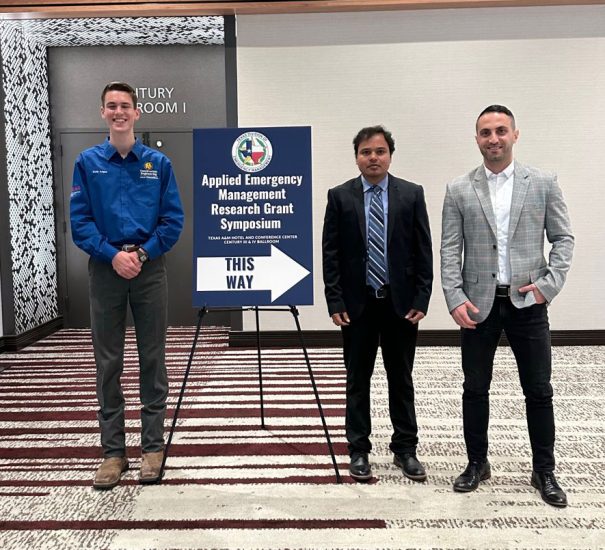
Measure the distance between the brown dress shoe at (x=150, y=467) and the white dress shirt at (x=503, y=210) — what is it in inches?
67.7

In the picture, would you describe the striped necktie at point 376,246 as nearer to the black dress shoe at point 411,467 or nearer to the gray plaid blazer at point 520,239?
the gray plaid blazer at point 520,239

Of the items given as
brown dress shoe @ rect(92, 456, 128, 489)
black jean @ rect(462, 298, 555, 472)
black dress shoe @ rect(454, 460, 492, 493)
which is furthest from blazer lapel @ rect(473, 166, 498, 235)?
brown dress shoe @ rect(92, 456, 128, 489)

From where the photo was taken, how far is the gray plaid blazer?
242 centimetres

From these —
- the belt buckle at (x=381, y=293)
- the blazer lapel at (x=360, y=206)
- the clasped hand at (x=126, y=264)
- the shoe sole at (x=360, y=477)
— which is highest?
the blazer lapel at (x=360, y=206)

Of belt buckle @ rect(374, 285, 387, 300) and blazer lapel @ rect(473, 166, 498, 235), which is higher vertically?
blazer lapel @ rect(473, 166, 498, 235)

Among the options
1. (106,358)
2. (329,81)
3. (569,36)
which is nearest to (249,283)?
(106,358)

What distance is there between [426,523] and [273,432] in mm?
1214

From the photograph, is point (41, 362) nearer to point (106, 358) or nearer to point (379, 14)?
point (106, 358)

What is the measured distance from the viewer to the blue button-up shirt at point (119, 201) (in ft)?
8.63

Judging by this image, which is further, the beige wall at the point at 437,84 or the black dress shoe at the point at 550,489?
the beige wall at the point at 437,84

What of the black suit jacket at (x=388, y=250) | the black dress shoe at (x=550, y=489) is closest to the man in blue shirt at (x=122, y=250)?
the black suit jacket at (x=388, y=250)

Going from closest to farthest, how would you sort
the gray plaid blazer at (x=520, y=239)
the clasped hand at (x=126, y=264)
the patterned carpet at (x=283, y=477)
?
the patterned carpet at (x=283, y=477) → the gray plaid blazer at (x=520, y=239) → the clasped hand at (x=126, y=264)

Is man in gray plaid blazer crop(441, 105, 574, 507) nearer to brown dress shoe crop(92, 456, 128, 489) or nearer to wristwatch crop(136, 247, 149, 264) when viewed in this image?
wristwatch crop(136, 247, 149, 264)

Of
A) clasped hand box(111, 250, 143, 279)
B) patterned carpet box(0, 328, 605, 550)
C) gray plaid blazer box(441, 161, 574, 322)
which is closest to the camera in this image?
patterned carpet box(0, 328, 605, 550)
